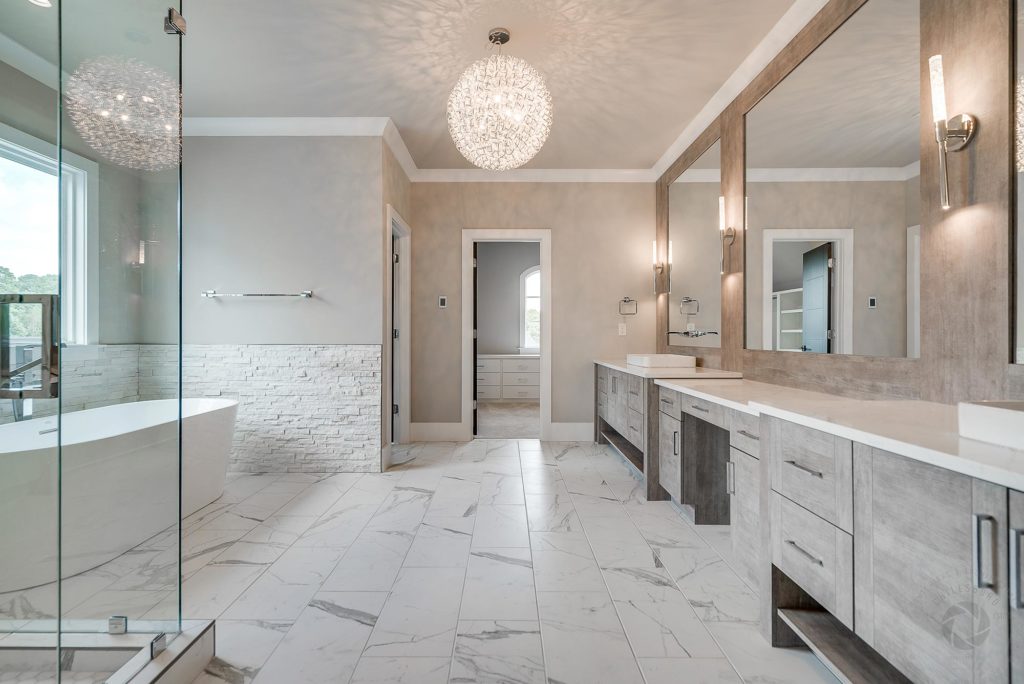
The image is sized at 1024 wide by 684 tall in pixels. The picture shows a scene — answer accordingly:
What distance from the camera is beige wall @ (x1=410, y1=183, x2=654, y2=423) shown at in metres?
4.78

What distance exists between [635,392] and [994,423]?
95.0 inches

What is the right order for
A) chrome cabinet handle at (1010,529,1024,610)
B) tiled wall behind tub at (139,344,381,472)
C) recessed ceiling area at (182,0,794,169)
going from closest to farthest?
1. chrome cabinet handle at (1010,529,1024,610)
2. recessed ceiling area at (182,0,794,169)
3. tiled wall behind tub at (139,344,381,472)

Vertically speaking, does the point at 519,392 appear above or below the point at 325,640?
above

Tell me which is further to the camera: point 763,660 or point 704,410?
point 704,410

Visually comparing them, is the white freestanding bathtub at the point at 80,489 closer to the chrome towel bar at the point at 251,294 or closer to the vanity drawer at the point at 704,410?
the vanity drawer at the point at 704,410

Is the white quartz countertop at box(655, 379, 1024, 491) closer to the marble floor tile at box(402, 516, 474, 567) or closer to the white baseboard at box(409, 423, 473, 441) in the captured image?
the marble floor tile at box(402, 516, 474, 567)

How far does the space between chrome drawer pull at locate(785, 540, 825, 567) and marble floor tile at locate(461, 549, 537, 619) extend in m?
0.93

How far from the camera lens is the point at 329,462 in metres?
3.73


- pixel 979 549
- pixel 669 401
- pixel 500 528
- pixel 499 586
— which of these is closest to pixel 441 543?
pixel 500 528

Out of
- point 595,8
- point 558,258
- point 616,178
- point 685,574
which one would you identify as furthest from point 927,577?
point 616,178

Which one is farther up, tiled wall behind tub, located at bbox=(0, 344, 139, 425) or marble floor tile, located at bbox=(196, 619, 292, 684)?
tiled wall behind tub, located at bbox=(0, 344, 139, 425)

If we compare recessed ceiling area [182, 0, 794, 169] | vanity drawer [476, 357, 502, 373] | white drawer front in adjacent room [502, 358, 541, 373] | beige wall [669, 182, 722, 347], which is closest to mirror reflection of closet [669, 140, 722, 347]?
beige wall [669, 182, 722, 347]

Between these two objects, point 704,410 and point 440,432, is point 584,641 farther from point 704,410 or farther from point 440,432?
point 440,432

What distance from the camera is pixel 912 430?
114 centimetres
